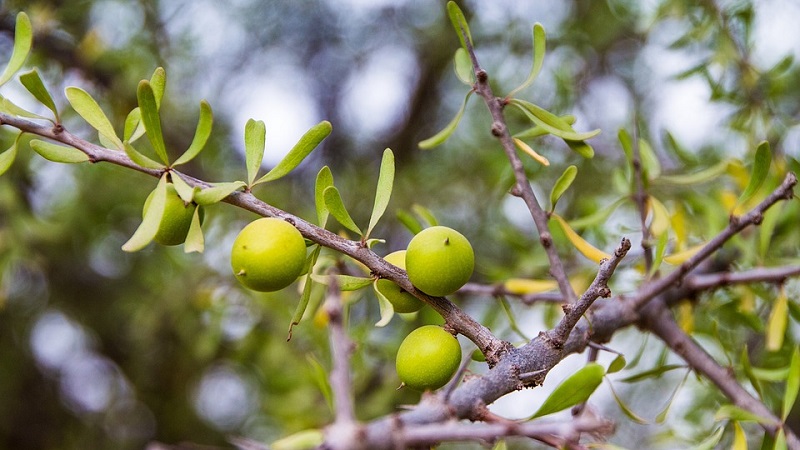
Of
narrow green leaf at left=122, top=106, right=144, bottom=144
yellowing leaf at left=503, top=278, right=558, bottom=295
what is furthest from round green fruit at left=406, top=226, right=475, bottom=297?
yellowing leaf at left=503, top=278, right=558, bottom=295

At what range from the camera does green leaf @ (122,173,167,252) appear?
0.62 meters

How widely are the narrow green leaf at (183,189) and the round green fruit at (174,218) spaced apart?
1cm

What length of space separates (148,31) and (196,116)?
0.31 m

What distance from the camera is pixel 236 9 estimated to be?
2.52 metres

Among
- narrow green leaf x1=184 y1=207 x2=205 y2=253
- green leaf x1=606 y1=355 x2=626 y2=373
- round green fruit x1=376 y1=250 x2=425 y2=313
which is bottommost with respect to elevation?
green leaf x1=606 y1=355 x2=626 y2=373

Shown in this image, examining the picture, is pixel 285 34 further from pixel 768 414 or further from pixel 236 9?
pixel 768 414

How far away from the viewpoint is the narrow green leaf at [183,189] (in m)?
0.67

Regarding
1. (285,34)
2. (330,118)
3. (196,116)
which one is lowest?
(196,116)

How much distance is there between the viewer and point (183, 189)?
2.22ft

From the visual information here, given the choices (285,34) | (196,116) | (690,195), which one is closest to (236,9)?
(285,34)

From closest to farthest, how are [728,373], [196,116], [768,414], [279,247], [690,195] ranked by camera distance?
[279,247]
[768,414]
[728,373]
[690,195]
[196,116]

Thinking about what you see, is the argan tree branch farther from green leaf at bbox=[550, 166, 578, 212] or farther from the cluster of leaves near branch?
green leaf at bbox=[550, 166, 578, 212]

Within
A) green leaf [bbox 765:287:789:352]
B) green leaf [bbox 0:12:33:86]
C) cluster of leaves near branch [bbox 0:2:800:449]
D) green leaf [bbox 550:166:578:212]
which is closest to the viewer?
cluster of leaves near branch [bbox 0:2:800:449]

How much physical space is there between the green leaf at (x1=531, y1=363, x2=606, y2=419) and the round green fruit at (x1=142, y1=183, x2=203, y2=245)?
385 mm
